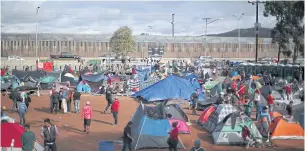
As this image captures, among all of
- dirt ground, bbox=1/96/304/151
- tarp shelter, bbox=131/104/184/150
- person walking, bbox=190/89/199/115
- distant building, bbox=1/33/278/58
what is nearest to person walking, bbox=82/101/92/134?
dirt ground, bbox=1/96/304/151

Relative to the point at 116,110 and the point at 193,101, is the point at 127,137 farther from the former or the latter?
the point at 193,101

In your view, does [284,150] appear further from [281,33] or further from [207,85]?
[281,33]

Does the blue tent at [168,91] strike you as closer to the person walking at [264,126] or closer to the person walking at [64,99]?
the person walking at [64,99]

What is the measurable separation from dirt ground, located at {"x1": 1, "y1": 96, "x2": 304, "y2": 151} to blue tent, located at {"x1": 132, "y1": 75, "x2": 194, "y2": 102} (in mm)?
1073

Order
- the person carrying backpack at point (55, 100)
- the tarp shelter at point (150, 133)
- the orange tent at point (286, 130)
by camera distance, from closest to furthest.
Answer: the tarp shelter at point (150, 133)
the orange tent at point (286, 130)
the person carrying backpack at point (55, 100)

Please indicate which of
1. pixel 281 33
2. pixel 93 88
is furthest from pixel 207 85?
pixel 281 33

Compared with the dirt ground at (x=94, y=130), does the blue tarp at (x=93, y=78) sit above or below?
above

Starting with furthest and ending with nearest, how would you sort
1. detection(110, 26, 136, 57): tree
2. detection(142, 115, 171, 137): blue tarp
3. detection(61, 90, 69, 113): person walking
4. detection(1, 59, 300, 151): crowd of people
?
detection(110, 26, 136, 57): tree → detection(61, 90, 69, 113): person walking → detection(142, 115, 171, 137): blue tarp → detection(1, 59, 300, 151): crowd of people

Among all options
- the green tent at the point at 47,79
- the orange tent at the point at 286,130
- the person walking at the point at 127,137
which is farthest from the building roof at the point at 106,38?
the person walking at the point at 127,137

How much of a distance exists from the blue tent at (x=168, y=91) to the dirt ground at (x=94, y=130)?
3.52ft

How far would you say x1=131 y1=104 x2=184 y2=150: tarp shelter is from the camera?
1302 cm

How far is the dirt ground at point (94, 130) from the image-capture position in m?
13.4

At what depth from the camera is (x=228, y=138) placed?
13555 millimetres

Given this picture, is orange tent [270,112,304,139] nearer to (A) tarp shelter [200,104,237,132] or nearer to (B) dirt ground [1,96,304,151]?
(B) dirt ground [1,96,304,151]
